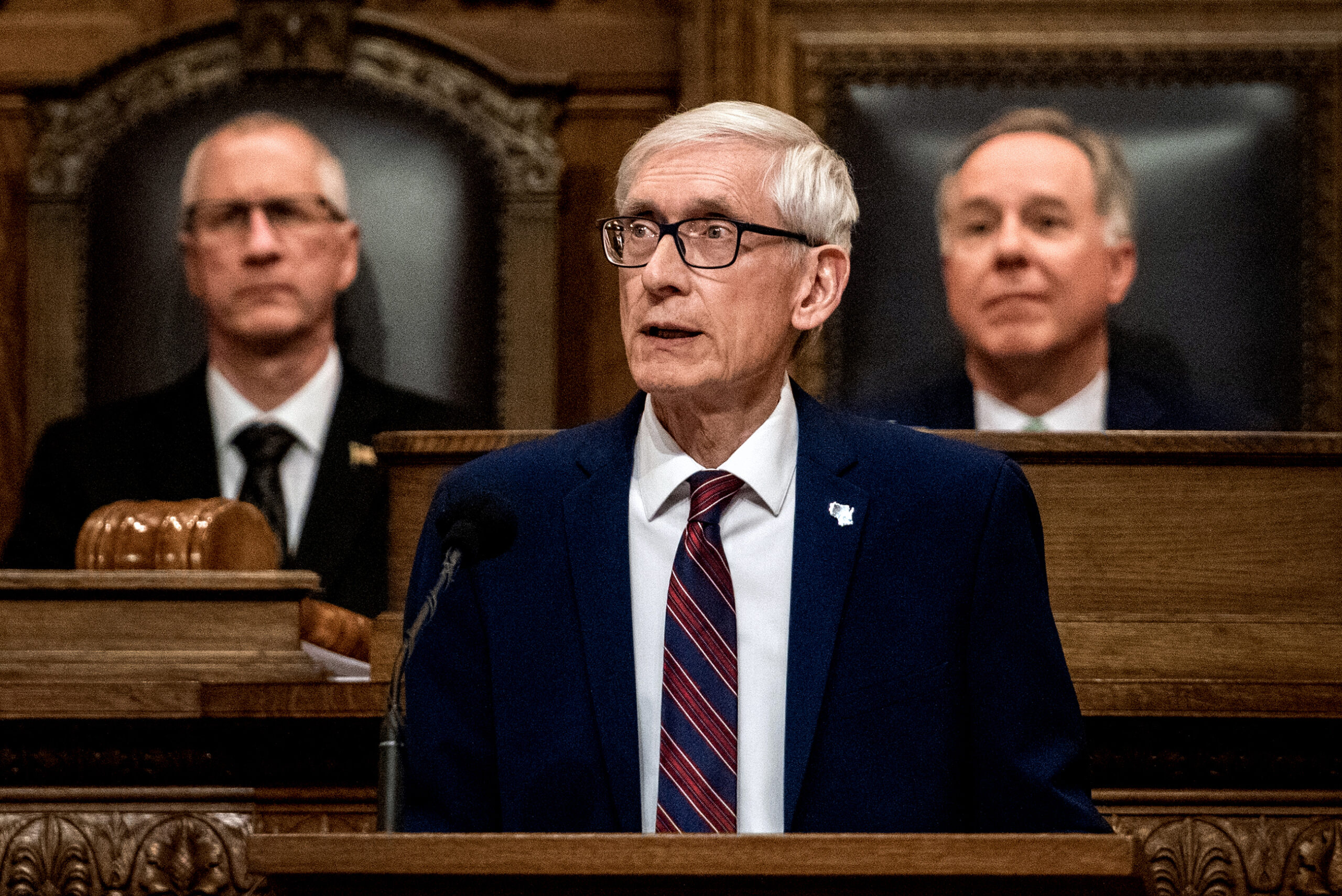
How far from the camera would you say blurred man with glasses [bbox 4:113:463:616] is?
173 inches

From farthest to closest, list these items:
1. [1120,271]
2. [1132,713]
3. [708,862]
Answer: [1120,271], [1132,713], [708,862]

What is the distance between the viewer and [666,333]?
2170 millimetres

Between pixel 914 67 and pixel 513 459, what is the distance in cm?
270

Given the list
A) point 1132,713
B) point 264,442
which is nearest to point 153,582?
point 1132,713

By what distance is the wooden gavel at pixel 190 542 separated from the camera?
2746mm

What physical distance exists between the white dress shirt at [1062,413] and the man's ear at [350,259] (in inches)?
69.5

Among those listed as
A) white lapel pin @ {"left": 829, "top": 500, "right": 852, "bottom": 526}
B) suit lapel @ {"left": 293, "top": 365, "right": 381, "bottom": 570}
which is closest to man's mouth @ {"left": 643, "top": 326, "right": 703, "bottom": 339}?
A: white lapel pin @ {"left": 829, "top": 500, "right": 852, "bottom": 526}

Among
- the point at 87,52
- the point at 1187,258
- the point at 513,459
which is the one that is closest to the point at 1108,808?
the point at 513,459

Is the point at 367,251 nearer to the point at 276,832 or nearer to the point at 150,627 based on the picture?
the point at 150,627

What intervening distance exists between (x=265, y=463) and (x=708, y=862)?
3.28m

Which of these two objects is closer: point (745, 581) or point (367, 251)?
point (745, 581)

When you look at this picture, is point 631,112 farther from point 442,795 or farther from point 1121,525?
point 442,795

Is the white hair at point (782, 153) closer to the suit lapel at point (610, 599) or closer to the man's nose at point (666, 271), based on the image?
the man's nose at point (666, 271)

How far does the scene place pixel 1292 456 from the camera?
2730mm
